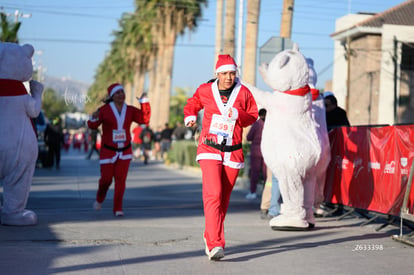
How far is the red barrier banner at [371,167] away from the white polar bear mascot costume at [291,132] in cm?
98

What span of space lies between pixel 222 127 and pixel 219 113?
173 millimetres

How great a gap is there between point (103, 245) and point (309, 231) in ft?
10.0

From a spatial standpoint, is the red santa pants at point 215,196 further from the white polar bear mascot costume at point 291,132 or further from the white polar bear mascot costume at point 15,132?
the white polar bear mascot costume at point 15,132

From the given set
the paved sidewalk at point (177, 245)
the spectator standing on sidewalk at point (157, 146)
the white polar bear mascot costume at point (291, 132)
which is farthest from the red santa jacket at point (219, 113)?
the spectator standing on sidewalk at point (157, 146)

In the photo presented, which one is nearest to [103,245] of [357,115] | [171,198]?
[171,198]

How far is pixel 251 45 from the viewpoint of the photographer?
75.2 feet

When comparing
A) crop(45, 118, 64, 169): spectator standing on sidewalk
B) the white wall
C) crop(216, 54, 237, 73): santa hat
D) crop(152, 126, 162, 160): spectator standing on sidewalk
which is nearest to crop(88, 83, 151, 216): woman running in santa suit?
crop(216, 54, 237, 73): santa hat

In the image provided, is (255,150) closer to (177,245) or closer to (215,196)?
(177,245)

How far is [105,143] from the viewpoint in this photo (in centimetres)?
1105

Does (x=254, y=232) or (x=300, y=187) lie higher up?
(x=300, y=187)

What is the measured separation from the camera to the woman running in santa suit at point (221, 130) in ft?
24.1

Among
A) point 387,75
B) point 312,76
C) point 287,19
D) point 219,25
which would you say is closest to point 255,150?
point 312,76

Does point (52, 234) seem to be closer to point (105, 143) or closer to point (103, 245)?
point (103, 245)

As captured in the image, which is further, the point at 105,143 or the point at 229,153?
the point at 105,143
